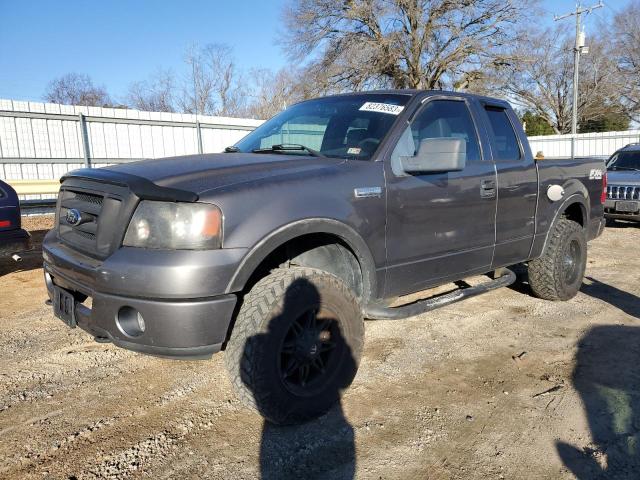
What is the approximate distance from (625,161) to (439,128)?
9.09 m

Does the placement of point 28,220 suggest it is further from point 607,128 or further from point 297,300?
point 607,128

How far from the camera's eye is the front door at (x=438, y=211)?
330cm

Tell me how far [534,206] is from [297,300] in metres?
2.84

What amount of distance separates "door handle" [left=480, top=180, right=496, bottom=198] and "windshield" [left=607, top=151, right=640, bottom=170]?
831cm

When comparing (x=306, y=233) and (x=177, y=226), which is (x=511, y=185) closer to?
(x=306, y=233)

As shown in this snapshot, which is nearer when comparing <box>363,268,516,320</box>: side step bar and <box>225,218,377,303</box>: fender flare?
<box>225,218,377,303</box>: fender flare

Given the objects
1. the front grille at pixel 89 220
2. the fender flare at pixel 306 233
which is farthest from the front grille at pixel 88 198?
the fender flare at pixel 306 233

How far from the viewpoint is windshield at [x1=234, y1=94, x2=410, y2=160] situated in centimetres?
343

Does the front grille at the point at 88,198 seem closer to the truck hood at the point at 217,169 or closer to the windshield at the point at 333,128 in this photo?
the truck hood at the point at 217,169

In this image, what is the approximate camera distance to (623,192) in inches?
387

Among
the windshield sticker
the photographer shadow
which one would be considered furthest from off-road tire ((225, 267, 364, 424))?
the windshield sticker

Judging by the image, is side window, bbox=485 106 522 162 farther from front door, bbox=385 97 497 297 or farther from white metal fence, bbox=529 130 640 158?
white metal fence, bbox=529 130 640 158

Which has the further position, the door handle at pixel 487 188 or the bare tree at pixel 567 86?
the bare tree at pixel 567 86

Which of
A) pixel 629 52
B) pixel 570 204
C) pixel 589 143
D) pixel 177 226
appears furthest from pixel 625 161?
pixel 629 52
